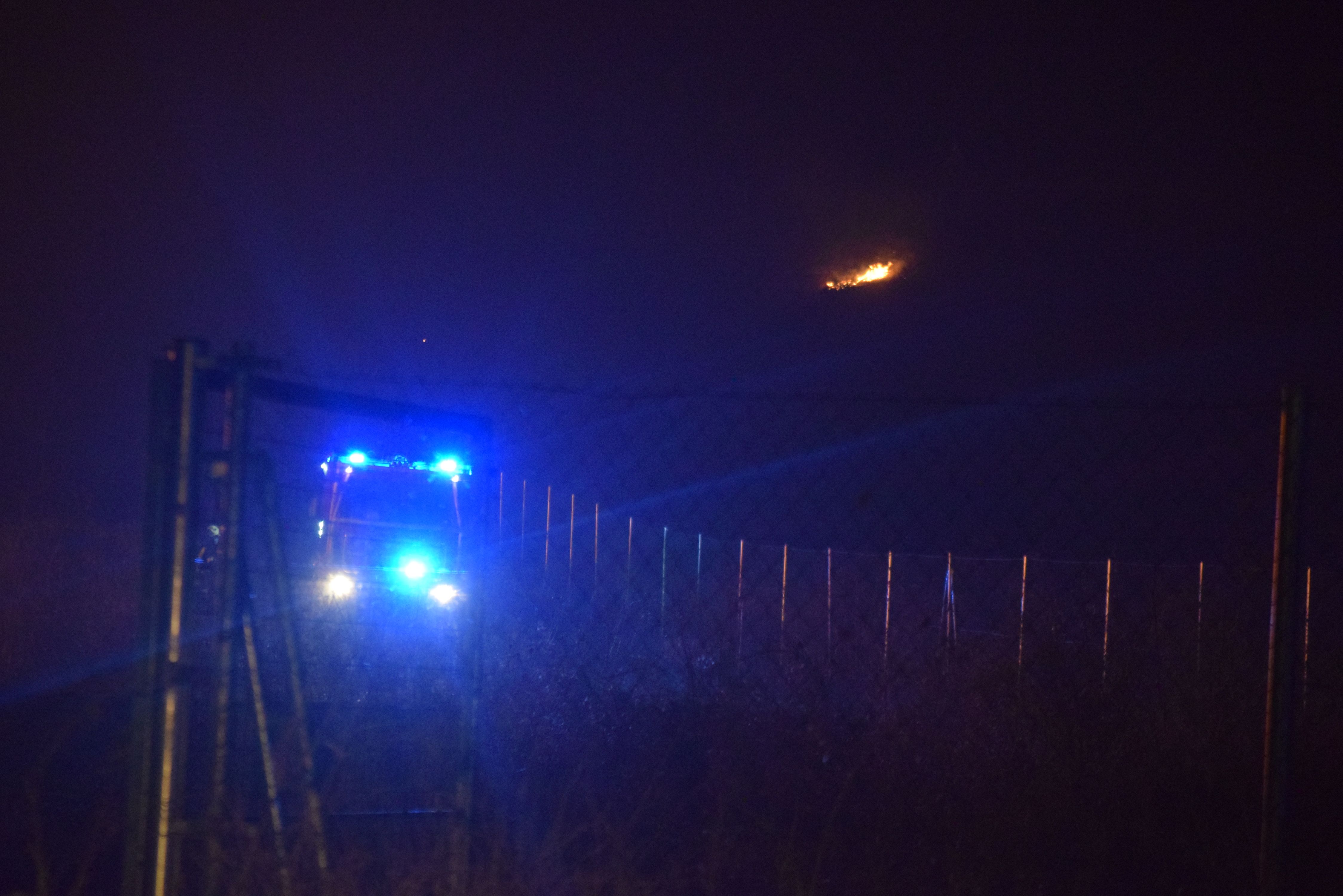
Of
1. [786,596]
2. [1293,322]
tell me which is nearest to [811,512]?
[786,596]

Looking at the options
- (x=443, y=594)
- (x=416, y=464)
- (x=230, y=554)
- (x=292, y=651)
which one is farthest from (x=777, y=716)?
(x=230, y=554)

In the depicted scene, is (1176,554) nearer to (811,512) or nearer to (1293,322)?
(811,512)

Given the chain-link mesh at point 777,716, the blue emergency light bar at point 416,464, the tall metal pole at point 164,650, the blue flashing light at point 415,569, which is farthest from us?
the blue flashing light at point 415,569

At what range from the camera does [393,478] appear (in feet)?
21.0

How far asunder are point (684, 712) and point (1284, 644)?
281 cm

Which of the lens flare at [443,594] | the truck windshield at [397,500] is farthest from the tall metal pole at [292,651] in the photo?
the truck windshield at [397,500]

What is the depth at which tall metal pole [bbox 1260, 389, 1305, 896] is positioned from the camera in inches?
148

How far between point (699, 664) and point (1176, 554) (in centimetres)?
797

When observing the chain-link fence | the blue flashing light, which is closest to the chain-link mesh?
the chain-link fence

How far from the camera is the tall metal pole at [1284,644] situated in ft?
12.4

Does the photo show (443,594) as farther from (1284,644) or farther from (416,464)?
(1284,644)

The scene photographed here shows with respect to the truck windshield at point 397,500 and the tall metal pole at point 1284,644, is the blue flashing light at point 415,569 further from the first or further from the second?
the tall metal pole at point 1284,644

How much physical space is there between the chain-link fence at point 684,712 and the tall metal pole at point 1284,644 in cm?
20

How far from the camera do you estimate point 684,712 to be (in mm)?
5492
